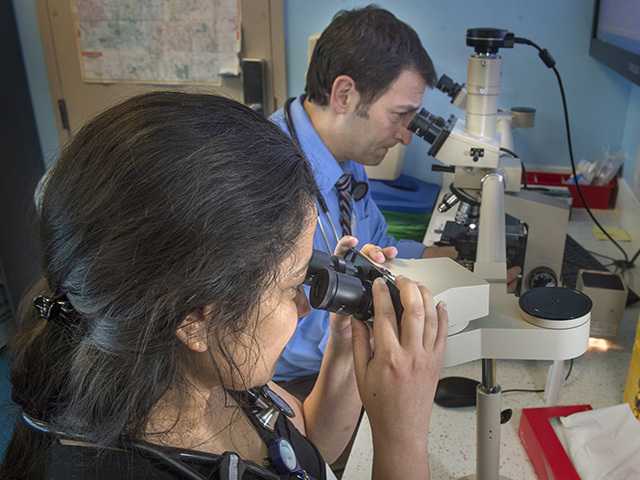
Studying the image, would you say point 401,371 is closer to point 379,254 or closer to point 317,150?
point 379,254

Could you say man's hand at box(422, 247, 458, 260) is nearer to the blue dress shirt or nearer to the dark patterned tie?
the blue dress shirt

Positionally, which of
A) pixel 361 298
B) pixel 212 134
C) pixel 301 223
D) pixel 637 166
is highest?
pixel 212 134

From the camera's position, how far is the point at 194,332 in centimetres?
61

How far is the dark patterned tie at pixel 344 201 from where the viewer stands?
4.63 ft

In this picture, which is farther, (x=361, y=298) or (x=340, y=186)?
(x=340, y=186)

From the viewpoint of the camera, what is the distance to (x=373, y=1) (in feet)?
6.91

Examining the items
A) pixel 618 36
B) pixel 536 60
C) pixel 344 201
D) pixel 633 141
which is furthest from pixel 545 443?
pixel 536 60

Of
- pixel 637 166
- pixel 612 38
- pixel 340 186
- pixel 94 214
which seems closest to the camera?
pixel 94 214

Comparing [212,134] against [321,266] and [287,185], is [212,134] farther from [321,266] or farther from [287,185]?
[321,266]

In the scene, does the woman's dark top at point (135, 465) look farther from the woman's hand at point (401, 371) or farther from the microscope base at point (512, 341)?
the microscope base at point (512, 341)

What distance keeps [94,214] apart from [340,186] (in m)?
0.94

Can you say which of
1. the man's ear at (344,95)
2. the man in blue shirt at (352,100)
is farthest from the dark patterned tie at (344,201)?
the man's ear at (344,95)

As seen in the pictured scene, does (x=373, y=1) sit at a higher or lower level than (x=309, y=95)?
higher

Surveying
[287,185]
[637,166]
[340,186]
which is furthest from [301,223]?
[637,166]
